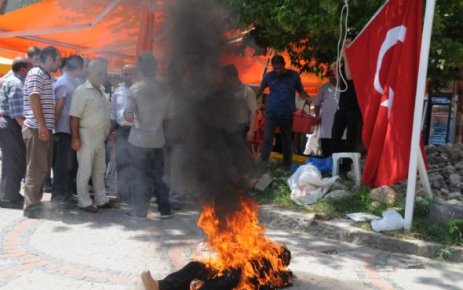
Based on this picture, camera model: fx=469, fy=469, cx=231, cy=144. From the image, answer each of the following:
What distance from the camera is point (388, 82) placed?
5.53m

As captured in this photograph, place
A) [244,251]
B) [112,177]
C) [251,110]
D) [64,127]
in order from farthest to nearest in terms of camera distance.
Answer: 1. [112,177]
2. [251,110]
3. [64,127]
4. [244,251]

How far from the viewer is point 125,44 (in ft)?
16.4

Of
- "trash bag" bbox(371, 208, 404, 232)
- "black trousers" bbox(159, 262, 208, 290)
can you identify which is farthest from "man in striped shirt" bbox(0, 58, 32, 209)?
"trash bag" bbox(371, 208, 404, 232)

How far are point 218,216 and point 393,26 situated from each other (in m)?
3.26

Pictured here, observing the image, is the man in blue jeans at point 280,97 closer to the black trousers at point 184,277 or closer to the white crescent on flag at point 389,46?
the white crescent on flag at point 389,46

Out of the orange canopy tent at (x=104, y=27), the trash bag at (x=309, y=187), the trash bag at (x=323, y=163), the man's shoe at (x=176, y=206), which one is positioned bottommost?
the man's shoe at (x=176, y=206)

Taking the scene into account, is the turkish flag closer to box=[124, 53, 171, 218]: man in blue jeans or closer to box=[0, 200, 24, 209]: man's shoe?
box=[124, 53, 171, 218]: man in blue jeans

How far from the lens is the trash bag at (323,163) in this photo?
727 cm

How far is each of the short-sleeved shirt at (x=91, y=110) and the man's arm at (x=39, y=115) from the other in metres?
0.35

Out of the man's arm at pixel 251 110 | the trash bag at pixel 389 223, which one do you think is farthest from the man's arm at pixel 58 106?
the trash bag at pixel 389 223

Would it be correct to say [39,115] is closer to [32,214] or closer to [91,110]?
[91,110]

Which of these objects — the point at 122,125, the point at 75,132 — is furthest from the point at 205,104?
the point at 75,132

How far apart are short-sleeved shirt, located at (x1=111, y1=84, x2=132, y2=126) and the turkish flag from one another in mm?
2894

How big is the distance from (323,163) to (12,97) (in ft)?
15.0
